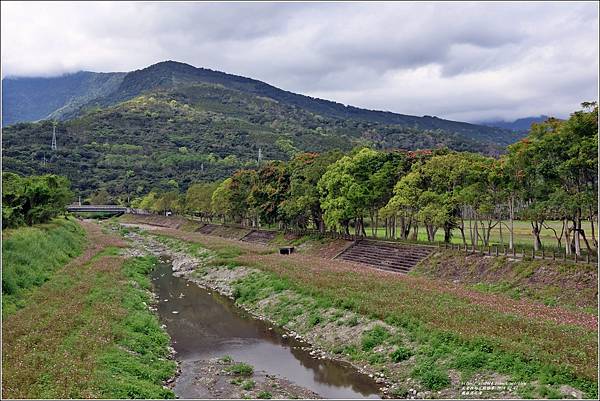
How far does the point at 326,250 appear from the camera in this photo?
65.1 meters

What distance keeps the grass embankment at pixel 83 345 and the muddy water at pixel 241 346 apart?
1688 millimetres

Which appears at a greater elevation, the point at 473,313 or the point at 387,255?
the point at 473,313

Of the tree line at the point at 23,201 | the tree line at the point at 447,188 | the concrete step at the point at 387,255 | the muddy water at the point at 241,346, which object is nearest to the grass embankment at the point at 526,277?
the concrete step at the point at 387,255

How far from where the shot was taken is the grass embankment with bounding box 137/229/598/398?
1872 cm

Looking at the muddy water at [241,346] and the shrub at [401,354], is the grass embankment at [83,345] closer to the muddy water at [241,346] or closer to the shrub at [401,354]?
the muddy water at [241,346]

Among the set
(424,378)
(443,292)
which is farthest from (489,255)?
(424,378)

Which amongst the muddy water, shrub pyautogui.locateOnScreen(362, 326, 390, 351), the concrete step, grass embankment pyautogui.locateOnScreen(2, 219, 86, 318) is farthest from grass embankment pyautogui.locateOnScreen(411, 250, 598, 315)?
grass embankment pyautogui.locateOnScreen(2, 219, 86, 318)

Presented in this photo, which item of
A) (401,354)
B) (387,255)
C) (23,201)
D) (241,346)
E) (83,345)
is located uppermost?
(23,201)

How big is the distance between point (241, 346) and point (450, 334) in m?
12.0

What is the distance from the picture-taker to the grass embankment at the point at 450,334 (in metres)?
18.7

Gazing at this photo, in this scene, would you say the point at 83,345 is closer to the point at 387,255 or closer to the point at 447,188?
the point at 387,255

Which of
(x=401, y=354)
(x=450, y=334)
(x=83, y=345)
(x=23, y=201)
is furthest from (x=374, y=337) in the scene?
(x=23, y=201)

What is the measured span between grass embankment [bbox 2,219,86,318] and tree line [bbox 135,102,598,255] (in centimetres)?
3254

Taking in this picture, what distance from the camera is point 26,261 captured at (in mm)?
38438
